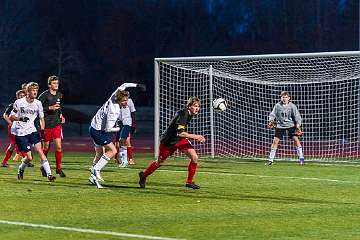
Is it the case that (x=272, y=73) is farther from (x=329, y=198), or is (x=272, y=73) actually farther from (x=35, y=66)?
(x=35, y=66)

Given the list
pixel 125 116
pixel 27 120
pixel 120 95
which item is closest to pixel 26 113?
pixel 27 120

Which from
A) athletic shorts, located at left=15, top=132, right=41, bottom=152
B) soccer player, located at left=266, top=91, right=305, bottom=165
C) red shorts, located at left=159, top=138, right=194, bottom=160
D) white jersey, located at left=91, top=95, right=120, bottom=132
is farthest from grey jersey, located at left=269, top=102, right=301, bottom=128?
athletic shorts, located at left=15, top=132, right=41, bottom=152

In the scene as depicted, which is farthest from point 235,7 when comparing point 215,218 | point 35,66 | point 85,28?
point 215,218

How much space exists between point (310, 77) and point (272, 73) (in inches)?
46.7

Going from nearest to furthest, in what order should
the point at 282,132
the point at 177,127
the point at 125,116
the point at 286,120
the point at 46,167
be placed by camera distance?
the point at 177,127, the point at 46,167, the point at 125,116, the point at 286,120, the point at 282,132

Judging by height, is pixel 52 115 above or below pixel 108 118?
below

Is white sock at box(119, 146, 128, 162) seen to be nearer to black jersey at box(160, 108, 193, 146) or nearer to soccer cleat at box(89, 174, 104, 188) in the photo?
soccer cleat at box(89, 174, 104, 188)

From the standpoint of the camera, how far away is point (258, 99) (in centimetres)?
2933

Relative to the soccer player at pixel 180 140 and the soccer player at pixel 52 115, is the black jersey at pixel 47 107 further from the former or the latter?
the soccer player at pixel 180 140

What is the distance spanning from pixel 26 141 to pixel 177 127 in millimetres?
3228

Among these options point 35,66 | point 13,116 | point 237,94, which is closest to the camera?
point 13,116

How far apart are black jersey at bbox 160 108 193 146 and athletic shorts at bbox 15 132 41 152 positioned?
2.74 meters

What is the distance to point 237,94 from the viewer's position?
2786 cm

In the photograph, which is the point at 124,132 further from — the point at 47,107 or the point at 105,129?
the point at 105,129
